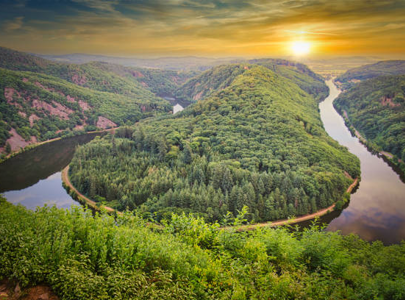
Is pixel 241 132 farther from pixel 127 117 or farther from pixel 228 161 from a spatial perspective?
pixel 127 117

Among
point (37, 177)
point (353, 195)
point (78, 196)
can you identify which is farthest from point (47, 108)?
point (353, 195)

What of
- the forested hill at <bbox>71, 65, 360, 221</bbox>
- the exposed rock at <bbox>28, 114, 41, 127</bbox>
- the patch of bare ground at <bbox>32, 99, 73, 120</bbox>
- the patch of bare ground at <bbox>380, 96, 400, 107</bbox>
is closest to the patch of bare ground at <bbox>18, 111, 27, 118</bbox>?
the exposed rock at <bbox>28, 114, 41, 127</bbox>

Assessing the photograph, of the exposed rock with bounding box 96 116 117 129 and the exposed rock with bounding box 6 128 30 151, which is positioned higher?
the exposed rock with bounding box 6 128 30 151

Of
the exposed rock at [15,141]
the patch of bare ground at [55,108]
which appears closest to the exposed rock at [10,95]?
the patch of bare ground at [55,108]

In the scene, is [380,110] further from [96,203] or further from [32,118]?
[32,118]

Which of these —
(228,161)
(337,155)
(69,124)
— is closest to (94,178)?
(228,161)

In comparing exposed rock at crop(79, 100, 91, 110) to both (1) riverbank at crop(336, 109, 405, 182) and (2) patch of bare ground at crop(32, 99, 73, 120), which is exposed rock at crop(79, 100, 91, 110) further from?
(1) riverbank at crop(336, 109, 405, 182)

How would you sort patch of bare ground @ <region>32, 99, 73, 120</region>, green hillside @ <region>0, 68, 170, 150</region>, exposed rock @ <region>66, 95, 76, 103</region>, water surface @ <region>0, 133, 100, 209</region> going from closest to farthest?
water surface @ <region>0, 133, 100, 209</region> < green hillside @ <region>0, 68, 170, 150</region> < patch of bare ground @ <region>32, 99, 73, 120</region> < exposed rock @ <region>66, 95, 76, 103</region>
